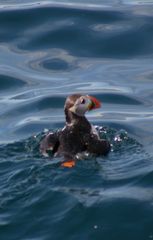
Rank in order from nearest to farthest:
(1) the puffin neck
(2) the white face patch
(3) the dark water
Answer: (3) the dark water, (2) the white face patch, (1) the puffin neck

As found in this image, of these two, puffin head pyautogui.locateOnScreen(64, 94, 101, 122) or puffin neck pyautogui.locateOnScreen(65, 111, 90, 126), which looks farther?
puffin neck pyautogui.locateOnScreen(65, 111, 90, 126)

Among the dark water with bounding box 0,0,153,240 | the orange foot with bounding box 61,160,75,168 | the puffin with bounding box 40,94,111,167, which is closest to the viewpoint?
the dark water with bounding box 0,0,153,240

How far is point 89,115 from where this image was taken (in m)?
10.9

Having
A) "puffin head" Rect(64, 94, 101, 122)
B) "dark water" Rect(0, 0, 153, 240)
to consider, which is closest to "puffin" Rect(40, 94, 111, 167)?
"puffin head" Rect(64, 94, 101, 122)

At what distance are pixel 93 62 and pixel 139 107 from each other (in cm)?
163

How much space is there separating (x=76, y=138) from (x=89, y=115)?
201cm

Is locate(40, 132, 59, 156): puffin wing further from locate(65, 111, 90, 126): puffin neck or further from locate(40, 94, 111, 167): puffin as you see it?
locate(65, 111, 90, 126): puffin neck

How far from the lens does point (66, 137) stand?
29.2ft

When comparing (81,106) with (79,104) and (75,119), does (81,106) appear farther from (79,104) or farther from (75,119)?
(75,119)

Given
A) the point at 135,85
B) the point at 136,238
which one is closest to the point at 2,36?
the point at 135,85

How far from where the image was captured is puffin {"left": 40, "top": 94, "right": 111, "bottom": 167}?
877cm

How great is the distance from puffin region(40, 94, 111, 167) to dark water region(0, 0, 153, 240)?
0.13 metres

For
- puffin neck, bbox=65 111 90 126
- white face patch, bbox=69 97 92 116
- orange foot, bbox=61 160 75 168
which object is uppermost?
white face patch, bbox=69 97 92 116

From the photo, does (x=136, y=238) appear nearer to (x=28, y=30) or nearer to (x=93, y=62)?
(x=93, y=62)
